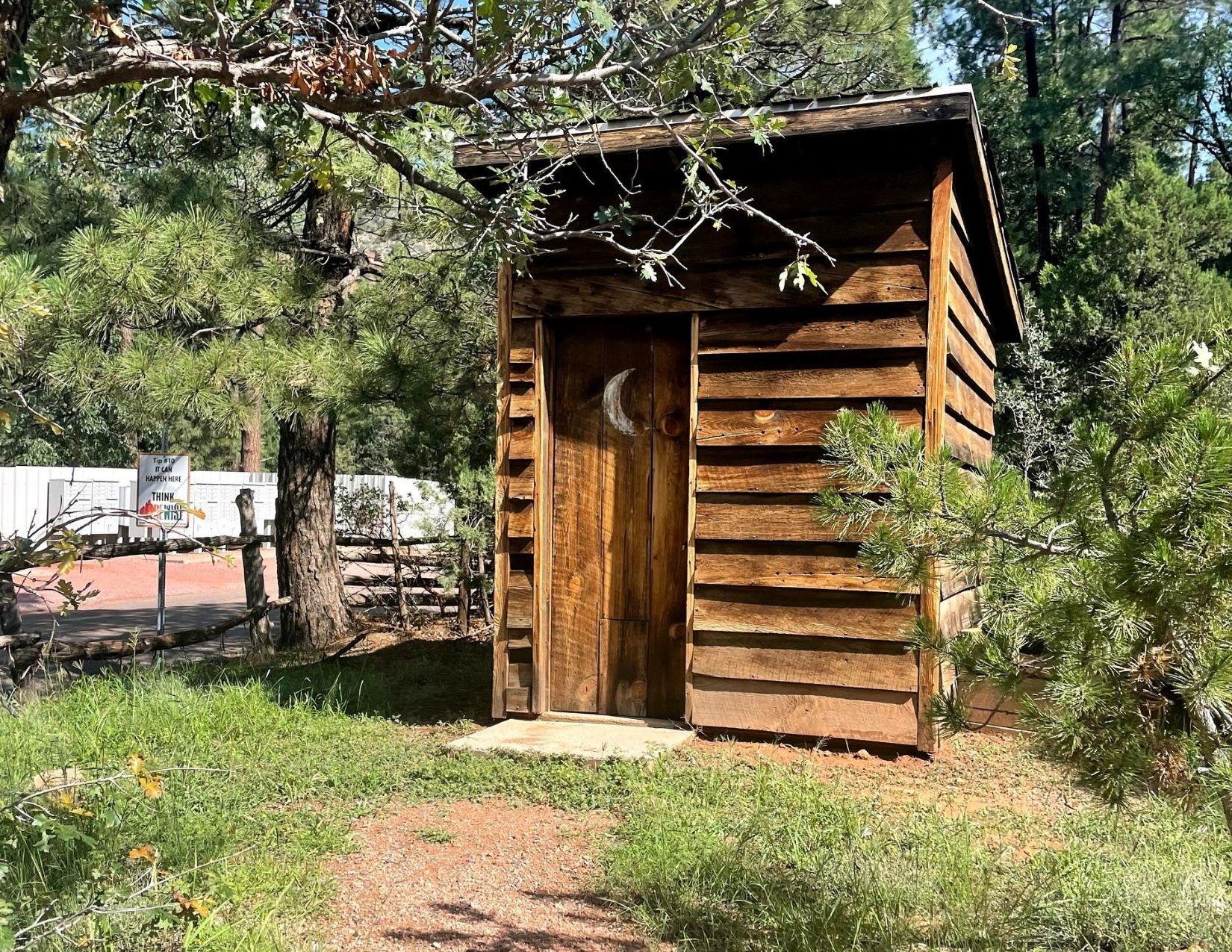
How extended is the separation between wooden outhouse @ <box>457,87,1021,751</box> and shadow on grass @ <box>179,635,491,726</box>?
771mm

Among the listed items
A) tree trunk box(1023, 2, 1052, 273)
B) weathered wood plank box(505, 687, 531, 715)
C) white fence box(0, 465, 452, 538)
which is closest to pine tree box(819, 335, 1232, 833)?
weathered wood plank box(505, 687, 531, 715)

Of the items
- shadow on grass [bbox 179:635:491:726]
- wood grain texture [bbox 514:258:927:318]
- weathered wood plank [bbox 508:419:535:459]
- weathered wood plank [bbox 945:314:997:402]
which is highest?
wood grain texture [bbox 514:258:927:318]

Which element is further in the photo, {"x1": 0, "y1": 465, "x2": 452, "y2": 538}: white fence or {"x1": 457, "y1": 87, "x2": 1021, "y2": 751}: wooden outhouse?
{"x1": 0, "y1": 465, "x2": 452, "y2": 538}: white fence

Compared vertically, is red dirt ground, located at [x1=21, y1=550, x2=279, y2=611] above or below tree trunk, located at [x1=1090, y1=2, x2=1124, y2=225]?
below

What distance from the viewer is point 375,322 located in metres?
9.05

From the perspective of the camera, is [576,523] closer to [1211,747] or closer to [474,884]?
[474,884]

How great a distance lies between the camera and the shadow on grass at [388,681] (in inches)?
269

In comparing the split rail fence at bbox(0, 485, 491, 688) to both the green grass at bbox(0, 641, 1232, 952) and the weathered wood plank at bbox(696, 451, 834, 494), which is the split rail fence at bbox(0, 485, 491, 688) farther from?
the weathered wood plank at bbox(696, 451, 834, 494)

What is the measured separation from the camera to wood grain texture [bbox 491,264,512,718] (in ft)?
21.2

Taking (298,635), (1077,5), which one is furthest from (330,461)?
(1077,5)

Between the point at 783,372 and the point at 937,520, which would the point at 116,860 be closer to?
the point at 937,520

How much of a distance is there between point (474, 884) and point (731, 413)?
310 centimetres

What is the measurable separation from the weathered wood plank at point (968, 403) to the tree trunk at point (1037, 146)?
43.5 ft

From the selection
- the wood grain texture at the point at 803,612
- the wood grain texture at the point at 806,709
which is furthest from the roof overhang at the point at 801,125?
the wood grain texture at the point at 806,709
